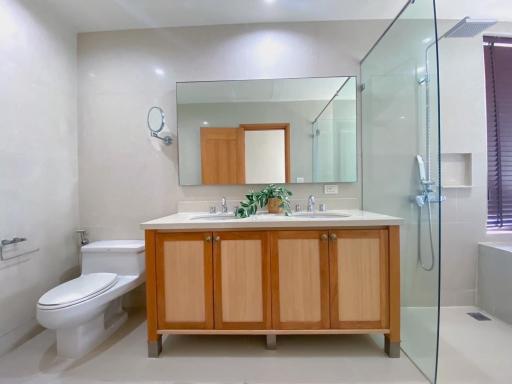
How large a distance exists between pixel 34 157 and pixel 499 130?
374 centimetres

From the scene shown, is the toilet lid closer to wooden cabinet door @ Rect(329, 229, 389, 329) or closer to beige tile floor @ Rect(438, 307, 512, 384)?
wooden cabinet door @ Rect(329, 229, 389, 329)

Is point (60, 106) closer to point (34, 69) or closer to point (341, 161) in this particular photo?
point (34, 69)

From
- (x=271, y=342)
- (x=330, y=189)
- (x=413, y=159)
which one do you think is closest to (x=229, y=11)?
(x=330, y=189)

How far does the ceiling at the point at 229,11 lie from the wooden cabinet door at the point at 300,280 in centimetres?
177

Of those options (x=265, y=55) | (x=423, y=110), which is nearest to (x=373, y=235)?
(x=423, y=110)

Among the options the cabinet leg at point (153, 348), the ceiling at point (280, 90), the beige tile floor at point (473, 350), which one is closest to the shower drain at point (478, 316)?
the beige tile floor at point (473, 350)

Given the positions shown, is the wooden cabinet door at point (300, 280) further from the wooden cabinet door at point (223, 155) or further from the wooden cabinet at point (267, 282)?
the wooden cabinet door at point (223, 155)

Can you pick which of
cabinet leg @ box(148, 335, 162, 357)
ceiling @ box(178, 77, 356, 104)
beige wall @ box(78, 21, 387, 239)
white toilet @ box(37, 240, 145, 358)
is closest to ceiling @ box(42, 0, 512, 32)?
beige wall @ box(78, 21, 387, 239)

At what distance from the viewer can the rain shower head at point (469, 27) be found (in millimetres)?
1660

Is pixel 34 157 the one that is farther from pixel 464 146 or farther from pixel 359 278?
pixel 464 146

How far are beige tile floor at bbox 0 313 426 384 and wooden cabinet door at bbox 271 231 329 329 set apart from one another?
22 centimetres

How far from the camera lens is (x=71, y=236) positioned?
2.15 m

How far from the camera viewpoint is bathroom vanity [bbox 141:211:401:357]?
1539 mm

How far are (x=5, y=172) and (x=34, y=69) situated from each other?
81cm
